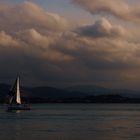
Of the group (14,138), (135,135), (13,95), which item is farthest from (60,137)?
(13,95)

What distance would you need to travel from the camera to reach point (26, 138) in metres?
56.0

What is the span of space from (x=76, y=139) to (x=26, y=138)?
6166 mm

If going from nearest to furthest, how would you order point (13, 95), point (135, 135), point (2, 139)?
1. point (2, 139)
2. point (135, 135)
3. point (13, 95)

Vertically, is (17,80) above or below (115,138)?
above

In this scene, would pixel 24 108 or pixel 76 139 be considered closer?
pixel 76 139

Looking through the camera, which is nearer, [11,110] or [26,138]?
[26,138]

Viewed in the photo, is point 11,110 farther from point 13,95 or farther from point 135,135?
point 135,135

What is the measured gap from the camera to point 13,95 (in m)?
147

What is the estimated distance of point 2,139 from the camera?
178ft

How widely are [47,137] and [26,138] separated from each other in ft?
8.89

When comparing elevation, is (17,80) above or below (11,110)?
above

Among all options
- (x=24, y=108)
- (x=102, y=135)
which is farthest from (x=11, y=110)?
(x=102, y=135)

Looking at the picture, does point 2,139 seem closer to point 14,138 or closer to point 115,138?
point 14,138

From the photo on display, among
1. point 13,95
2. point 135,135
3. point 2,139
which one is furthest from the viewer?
point 13,95
